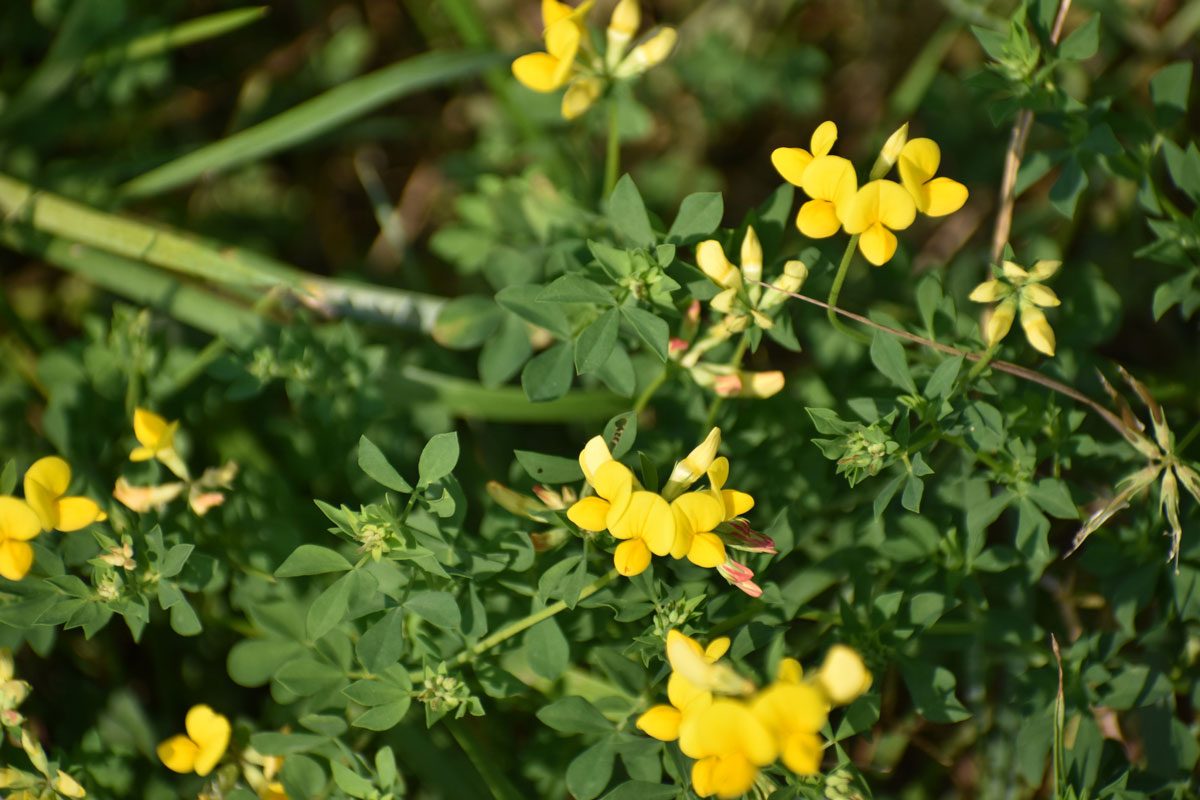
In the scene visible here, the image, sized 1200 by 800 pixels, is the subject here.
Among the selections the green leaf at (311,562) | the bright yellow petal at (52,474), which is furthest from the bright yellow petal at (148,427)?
the green leaf at (311,562)

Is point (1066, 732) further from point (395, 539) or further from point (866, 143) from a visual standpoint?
point (866, 143)

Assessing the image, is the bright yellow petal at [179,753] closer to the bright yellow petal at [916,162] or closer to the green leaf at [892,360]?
the green leaf at [892,360]

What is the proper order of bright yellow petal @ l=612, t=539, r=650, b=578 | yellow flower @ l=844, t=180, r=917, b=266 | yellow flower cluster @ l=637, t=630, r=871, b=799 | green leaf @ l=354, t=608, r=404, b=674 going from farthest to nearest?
green leaf @ l=354, t=608, r=404, b=674 < yellow flower @ l=844, t=180, r=917, b=266 < bright yellow petal @ l=612, t=539, r=650, b=578 < yellow flower cluster @ l=637, t=630, r=871, b=799

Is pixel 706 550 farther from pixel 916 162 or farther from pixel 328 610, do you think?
pixel 916 162

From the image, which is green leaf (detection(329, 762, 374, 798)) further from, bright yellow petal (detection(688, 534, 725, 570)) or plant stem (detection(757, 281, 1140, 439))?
plant stem (detection(757, 281, 1140, 439))

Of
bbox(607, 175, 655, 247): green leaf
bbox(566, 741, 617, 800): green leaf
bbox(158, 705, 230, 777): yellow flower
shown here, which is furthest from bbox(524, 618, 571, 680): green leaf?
bbox(607, 175, 655, 247): green leaf
